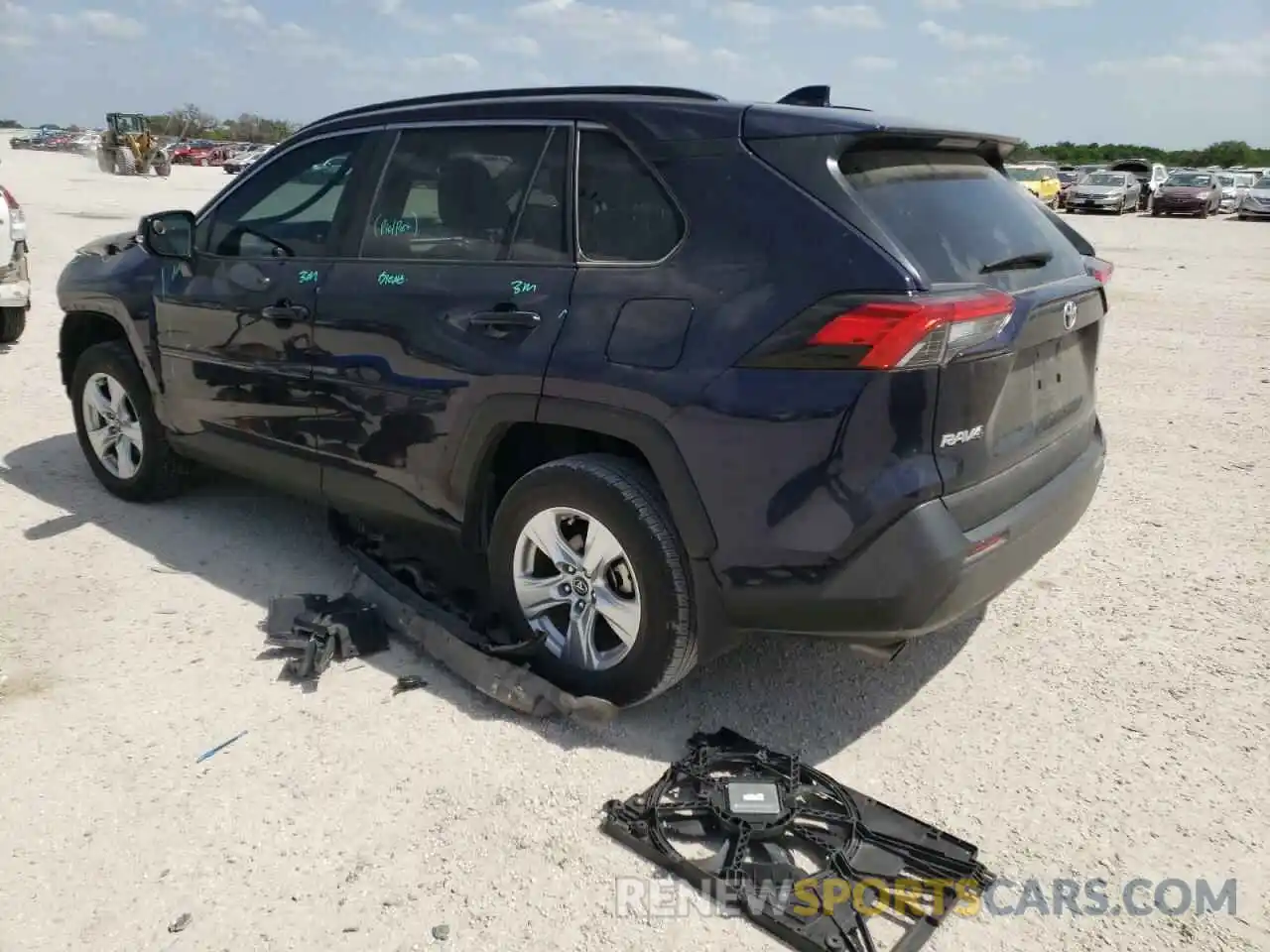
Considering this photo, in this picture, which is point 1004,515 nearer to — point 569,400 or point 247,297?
point 569,400

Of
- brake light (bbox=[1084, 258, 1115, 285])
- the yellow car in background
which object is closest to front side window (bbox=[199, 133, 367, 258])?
brake light (bbox=[1084, 258, 1115, 285])

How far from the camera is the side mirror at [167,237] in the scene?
4.45 meters

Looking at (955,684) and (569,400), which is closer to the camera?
(569,400)

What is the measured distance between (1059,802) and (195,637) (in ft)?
9.99

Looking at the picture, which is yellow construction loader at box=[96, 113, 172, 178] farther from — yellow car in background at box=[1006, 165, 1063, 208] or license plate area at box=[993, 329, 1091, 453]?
license plate area at box=[993, 329, 1091, 453]

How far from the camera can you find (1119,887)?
102 inches

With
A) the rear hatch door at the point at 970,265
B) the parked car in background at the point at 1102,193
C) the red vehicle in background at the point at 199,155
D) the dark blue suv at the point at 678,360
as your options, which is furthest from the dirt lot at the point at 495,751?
the red vehicle in background at the point at 199,155

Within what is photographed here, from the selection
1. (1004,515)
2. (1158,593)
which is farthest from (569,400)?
(1158,593)

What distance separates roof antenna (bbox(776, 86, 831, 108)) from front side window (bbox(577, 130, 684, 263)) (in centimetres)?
67

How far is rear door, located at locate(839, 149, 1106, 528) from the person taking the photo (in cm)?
272

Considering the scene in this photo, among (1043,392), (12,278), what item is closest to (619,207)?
(1043,392)

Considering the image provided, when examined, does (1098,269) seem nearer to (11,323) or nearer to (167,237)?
(167,237)

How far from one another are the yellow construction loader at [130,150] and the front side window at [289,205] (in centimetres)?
4389

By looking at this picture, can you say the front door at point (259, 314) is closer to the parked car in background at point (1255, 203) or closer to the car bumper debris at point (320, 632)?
the car bumper debris at point (320, 632)
